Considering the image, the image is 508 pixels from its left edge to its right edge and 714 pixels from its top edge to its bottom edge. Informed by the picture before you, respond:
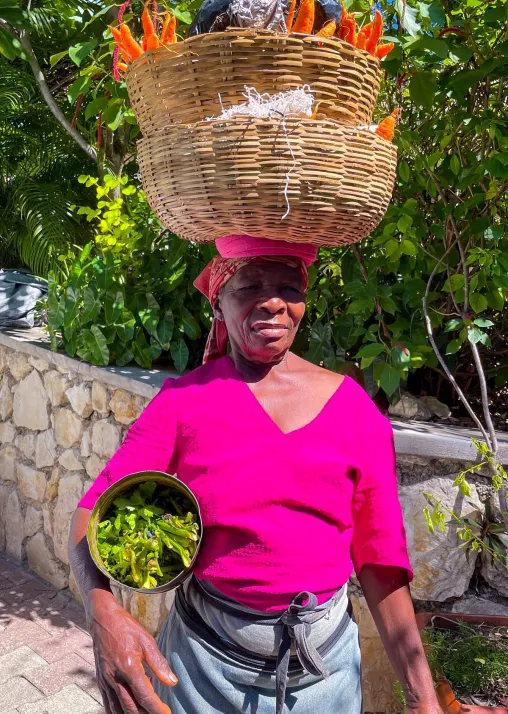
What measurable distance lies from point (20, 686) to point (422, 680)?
2.33 meters

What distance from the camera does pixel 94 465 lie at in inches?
140

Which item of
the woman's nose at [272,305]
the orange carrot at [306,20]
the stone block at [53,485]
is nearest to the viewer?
the orange carrot at [306,20]

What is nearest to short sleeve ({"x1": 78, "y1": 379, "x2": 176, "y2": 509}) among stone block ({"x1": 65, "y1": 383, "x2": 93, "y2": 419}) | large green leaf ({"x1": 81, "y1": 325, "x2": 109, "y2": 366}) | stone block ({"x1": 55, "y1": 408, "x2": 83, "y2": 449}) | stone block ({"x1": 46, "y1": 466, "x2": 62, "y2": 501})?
large green leaf ({"x1": 81, "y1": 325, "x2": 109, "y2": 366})

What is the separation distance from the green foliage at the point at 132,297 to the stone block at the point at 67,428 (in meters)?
0.35

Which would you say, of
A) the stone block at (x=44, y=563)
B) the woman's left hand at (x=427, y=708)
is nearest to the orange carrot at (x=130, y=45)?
the woman's left hand at (x=427, y=708)

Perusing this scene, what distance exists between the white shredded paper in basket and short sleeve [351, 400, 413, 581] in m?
0.54

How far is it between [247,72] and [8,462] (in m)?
3.71

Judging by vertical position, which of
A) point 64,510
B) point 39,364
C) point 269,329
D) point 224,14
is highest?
point 224,14

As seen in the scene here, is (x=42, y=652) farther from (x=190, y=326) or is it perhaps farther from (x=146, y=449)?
(x=146, y=449)

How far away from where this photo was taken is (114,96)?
292 centimetres

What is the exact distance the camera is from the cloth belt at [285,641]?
1.38m

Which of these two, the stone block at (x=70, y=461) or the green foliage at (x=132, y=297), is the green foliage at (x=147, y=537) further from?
the stone block at (x=70, y=461)

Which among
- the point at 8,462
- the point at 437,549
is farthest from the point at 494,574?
the point at 8,462

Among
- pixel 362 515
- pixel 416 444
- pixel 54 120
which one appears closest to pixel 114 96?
pixel 416 444
